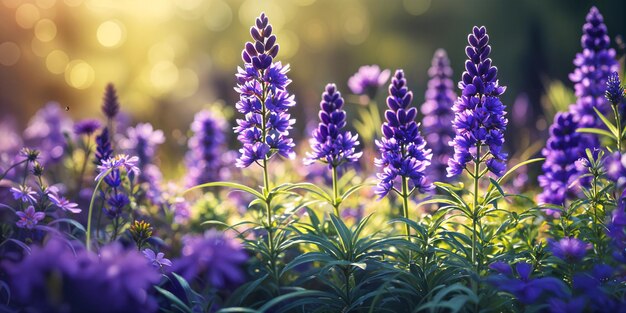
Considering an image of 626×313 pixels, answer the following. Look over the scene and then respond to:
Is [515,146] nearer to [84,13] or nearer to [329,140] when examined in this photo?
[329,140]

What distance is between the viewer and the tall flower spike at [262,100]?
3330 mm

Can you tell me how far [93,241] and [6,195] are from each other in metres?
2.31

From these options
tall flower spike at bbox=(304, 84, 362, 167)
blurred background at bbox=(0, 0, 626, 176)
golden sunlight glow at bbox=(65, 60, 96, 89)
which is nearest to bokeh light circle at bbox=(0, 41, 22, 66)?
blurred background at bbox=(0, 0, 626, 176)

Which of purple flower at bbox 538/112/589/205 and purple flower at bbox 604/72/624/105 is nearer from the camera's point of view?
purple flower at bbox 604/72/624/105

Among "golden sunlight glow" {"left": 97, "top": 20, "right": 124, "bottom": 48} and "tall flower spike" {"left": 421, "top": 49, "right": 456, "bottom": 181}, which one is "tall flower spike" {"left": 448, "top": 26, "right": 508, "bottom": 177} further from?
"golden sunlight glow" {"left": 97, "top": 20, "right": 124, "bottom": 48}

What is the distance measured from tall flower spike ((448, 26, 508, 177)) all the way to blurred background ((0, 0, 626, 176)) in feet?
23.9

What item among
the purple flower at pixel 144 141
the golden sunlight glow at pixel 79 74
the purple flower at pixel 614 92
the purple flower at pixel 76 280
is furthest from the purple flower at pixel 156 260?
the golden sunlight glow at pixel 79 74

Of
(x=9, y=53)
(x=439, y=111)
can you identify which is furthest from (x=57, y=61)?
(x=439, y=111)

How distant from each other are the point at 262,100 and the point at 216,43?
1164 centimetres

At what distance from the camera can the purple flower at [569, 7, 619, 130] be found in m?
4.32

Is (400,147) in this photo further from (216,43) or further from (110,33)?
(110,33)

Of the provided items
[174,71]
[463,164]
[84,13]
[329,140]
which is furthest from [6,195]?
[84,13]

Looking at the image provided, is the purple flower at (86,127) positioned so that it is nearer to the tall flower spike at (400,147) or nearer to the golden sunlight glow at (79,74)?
the tall flower spike at (400,147)

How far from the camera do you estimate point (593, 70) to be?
14.4ft
